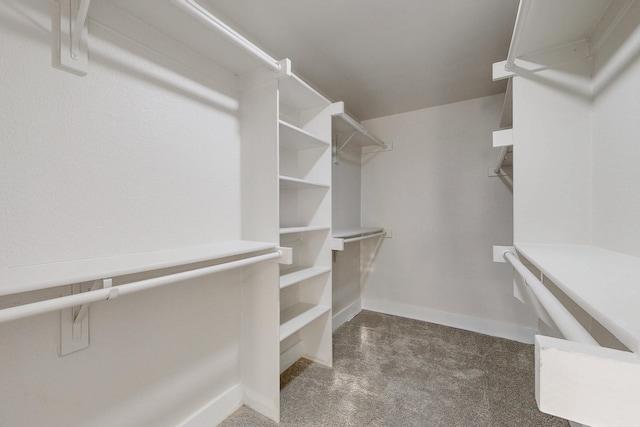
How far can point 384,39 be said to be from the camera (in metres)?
1.64

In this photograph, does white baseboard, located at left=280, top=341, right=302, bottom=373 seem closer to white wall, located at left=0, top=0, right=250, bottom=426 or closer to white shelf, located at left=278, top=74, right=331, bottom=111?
white wall, located at left=0, top=0, right=250, bottom=426

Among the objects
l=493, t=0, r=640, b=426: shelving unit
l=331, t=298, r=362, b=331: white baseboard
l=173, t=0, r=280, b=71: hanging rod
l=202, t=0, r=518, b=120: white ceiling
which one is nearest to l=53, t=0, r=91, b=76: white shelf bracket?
l=173, t=0, r=280, b=71: hanging rod

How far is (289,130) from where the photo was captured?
1.58 metres

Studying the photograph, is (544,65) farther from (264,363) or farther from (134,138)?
(264,363)

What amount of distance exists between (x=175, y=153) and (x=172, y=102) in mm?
236

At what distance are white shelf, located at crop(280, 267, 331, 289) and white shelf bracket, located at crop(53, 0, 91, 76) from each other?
1.28 meters

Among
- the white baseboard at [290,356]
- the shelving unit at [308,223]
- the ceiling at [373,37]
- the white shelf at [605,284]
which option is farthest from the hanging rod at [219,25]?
the white baseboard at [290,356]

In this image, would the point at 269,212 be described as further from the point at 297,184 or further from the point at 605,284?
the point at 605,284

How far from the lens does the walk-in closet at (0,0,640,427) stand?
799 millimetres

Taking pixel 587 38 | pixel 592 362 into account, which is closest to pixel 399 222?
pixel 587 38

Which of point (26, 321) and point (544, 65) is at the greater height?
point (544, 65)

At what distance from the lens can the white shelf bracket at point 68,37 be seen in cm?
88

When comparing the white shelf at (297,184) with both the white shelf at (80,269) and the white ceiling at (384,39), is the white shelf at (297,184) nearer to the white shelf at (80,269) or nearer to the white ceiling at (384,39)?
the white shelf at (80,269)

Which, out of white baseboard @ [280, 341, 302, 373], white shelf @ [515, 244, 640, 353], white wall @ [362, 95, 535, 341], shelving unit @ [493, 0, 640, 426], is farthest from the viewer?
white wall @ [362, 95, 535, 341]
